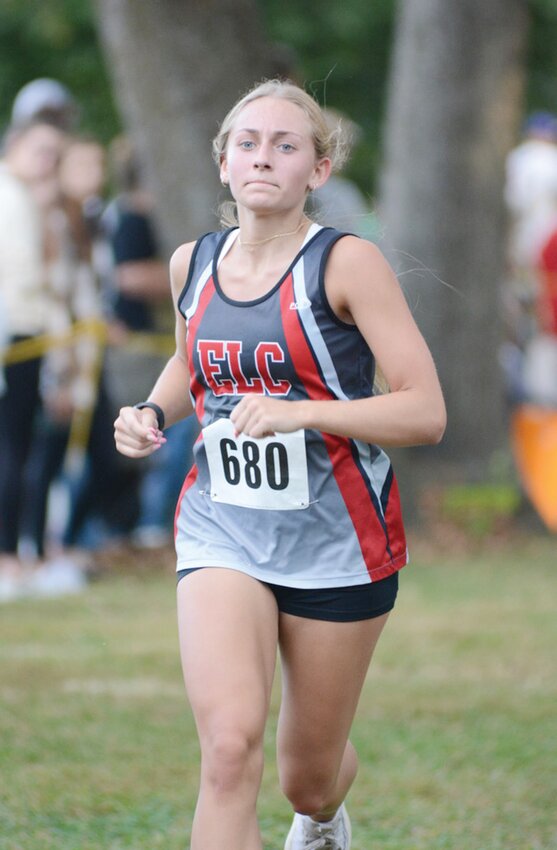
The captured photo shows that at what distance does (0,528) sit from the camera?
8.94m

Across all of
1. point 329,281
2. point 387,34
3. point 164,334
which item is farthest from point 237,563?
point 387,34

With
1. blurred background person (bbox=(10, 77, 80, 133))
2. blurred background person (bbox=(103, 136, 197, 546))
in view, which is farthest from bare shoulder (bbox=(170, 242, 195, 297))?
blurred background person (bbox=(103, 136, 197, 546))

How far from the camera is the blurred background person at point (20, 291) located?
870 centimetres

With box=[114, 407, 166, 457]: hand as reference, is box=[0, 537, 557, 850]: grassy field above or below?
below

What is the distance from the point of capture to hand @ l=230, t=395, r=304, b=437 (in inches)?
134

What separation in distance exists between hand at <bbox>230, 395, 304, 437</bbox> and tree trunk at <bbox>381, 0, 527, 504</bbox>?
7714 mm

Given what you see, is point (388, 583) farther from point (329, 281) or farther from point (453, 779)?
point (453, 779)

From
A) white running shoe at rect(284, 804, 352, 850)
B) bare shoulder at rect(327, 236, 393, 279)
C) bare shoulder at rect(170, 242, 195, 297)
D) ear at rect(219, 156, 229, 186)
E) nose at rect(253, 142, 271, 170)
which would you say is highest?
nose at rect(253, 142, 271, 170)


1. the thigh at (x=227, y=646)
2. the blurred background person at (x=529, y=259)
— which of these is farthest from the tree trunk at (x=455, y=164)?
the thigh at (x=227, y=646)

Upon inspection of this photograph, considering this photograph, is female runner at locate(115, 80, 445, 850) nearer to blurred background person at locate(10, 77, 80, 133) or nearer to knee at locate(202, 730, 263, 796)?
knee at locate(202, 730, 263, 796)

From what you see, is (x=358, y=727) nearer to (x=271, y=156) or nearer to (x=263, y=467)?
(x=263, y=467)

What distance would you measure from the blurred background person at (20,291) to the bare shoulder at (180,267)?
4.77m

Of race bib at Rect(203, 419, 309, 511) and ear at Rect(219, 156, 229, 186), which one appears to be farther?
ear at Rect(219, 156, 229, 186)

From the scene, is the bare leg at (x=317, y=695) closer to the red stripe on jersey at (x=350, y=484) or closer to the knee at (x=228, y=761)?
the red stripe on jersey at (x=350, y=484)
